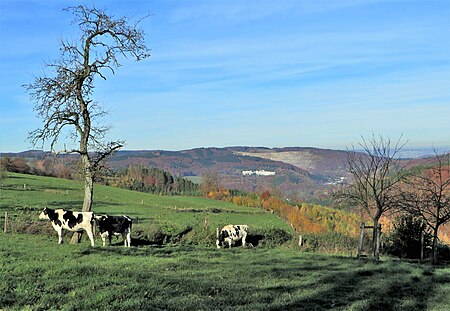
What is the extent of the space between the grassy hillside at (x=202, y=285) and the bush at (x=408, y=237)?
481 inches

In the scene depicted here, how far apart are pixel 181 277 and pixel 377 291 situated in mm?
5337

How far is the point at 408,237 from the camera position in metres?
27.8

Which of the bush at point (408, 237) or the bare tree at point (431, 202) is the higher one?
the bare tree at point (431, 202)

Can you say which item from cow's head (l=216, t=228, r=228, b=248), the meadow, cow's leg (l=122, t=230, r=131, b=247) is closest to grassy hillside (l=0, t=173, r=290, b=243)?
cow's head (l=216, t=228, r=228, b=248)

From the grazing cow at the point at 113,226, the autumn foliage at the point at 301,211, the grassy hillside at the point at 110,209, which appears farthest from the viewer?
the autumn foliage at the point at 301,211

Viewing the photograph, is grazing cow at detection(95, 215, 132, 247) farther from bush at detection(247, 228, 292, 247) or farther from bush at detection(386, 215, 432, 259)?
bush at detection(386, 215, 432, 259)

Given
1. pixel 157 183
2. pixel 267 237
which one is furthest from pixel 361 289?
pixel 157 183

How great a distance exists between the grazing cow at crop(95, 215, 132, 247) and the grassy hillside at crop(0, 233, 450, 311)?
16.2 feet

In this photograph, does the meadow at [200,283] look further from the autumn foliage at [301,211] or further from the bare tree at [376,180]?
the autumn foliage at [301,211]

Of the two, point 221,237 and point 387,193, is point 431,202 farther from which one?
point 221,237

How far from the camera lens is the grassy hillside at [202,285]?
8.28 m

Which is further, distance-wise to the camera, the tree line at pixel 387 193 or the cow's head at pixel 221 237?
the cow's head at pixel 221 237

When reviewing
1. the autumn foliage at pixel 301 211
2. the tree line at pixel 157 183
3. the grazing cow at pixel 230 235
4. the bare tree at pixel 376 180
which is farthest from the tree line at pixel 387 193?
the tree line at pixel 157 183

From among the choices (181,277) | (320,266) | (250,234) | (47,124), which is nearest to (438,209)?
(320,266)
